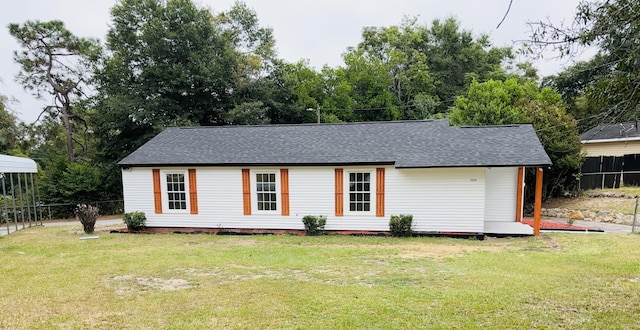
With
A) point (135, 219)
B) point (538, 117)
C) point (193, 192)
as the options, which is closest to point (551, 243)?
point (538, 117)

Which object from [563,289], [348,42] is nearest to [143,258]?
[563,289]

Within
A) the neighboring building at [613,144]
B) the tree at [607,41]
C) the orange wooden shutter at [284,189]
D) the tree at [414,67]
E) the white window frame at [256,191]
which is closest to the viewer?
the tree at [607,41]

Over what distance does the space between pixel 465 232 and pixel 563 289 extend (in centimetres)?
577

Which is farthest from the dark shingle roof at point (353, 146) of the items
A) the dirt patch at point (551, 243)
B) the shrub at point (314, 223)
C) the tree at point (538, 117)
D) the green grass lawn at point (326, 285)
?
the tree at point (538, 117)

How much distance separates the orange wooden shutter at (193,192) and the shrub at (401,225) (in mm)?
7085

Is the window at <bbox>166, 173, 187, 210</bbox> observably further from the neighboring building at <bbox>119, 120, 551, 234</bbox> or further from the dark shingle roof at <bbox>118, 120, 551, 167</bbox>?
the dark shingle roof at <bbox>118, 120, 551, 167</bbox>

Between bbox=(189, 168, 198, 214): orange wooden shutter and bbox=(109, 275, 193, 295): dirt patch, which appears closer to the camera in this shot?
bbox=(109, 275, 193, 295): dirt patch

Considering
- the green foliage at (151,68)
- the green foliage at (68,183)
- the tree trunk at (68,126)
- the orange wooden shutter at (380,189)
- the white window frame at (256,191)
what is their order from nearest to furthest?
the orange wooden shutter at (380,189), the white window frame at (256,191), the green foliage at (68,183), the green foliage at (151,68), the tree trunk at (68,126)

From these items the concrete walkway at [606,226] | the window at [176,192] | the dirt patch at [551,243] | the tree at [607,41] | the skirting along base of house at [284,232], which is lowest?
the concrete walkway at [606,226]

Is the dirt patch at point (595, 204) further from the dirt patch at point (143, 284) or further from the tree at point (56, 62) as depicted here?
the tree at point (56, 62)

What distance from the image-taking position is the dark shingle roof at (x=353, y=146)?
1107cm

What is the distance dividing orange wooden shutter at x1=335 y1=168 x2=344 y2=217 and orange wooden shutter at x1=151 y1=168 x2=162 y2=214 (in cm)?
667

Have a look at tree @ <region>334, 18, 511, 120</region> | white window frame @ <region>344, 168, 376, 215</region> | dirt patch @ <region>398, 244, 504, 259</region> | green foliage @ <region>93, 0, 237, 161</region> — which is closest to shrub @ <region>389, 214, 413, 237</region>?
white window frame @ <region>344, 168, 376, 215</region>

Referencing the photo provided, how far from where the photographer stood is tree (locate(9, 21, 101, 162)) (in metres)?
21.8
